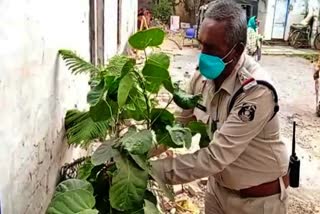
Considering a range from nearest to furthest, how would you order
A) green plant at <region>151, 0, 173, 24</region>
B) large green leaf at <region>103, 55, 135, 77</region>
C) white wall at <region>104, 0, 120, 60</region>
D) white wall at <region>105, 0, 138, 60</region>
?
1. large green leaf at <region>103, 55, 135, 77</region>
2. white wall at <region>104, 0, 120, 60</region>
3. white wall at <region>105, 0, 138, 60</region>
4. green plant at <region>151, 0, 173, 24</region>

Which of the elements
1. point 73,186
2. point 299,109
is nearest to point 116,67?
point 73,186

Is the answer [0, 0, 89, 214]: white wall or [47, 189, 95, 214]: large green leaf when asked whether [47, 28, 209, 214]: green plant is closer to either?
[47, 189, 95, 214]: large green leaf

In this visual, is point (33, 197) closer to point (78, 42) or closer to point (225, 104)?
point (225, 104)

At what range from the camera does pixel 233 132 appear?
2020mm

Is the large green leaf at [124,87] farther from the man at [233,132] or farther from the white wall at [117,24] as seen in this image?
the white wall at [117,24]

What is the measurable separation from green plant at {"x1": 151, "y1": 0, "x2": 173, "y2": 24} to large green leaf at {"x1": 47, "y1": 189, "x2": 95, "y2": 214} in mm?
12350

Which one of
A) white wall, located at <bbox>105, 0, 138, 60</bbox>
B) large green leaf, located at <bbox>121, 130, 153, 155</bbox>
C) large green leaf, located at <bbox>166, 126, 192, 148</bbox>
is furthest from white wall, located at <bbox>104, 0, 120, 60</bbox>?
large green leaf, located at <bbox>121, 130, 153, 155</bbox>

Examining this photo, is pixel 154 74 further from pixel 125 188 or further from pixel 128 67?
pixel 125 188

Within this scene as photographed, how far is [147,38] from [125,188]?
587mm

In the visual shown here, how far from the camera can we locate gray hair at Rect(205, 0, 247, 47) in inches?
78.1

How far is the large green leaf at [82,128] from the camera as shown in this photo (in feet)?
7.75

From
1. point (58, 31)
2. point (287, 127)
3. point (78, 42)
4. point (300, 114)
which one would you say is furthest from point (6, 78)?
point (300, 114)

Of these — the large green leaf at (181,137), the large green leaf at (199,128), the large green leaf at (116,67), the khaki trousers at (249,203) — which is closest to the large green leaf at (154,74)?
the large green leaf at (116,67)

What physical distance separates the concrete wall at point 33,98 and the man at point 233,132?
539mm
